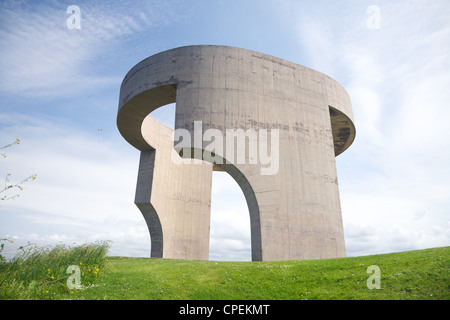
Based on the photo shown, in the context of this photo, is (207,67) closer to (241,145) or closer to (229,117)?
(229,117)

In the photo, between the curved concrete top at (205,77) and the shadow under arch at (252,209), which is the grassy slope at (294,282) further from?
the curved concrete top at (205,77)

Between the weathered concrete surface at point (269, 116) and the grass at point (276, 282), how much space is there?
430cm

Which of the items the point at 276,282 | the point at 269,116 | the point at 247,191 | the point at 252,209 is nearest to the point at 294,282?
the point at 276,282

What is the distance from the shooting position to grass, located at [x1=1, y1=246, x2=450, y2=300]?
6598 mm

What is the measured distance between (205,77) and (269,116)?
3.43 m

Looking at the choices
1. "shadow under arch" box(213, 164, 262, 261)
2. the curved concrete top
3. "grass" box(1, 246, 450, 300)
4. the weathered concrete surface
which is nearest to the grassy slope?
"grass" box(1, 246, 450, 300)

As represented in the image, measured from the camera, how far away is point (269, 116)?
14.7 metres

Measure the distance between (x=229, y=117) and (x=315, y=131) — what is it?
15.7 feet

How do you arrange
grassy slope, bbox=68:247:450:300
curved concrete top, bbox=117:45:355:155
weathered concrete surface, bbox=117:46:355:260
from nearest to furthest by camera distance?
grassy slope, bbox=68:247:450:300 < weathered concrete surface, bbox=117:46:355:260 < curved concrete top, bbox=117:45:355:155

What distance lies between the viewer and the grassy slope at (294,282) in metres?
6.56

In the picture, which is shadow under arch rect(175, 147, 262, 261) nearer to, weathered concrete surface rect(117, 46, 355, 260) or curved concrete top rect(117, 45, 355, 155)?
weathered concrete surface rect(117, 46, 355, 260)

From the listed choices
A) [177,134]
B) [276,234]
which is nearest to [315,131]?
[276,234]

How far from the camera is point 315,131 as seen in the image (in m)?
15.9

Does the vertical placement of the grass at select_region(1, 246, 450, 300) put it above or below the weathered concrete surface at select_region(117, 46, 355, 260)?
below
